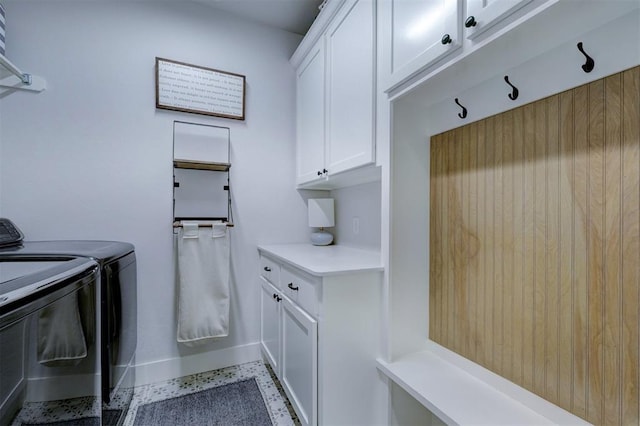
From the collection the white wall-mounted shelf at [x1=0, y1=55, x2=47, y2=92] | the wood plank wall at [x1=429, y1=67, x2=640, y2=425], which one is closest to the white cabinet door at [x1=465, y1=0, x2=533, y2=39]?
the wood plank wall at [x1=429, y1=67, x2=640, y2=425]

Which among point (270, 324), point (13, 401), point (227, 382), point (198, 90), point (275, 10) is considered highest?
point (275, 10)

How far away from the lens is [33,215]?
1687 mm

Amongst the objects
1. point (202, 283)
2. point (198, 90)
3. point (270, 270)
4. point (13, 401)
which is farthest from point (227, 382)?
point (198, 90)

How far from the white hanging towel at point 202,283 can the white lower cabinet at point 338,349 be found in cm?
71

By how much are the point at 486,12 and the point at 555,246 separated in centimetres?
78

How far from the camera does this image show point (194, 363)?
2.03 meters

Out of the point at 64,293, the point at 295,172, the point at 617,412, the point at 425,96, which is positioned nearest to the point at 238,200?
the point at 295,172

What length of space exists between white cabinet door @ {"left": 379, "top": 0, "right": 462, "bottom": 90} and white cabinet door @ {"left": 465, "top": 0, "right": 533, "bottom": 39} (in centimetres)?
5

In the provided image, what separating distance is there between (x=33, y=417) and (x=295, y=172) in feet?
6.24

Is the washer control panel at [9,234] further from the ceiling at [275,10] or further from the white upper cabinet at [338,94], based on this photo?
the ceiling at [275,10]

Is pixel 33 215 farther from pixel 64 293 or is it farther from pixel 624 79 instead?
pixel 624 79

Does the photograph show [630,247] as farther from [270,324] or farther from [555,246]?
[270,324]

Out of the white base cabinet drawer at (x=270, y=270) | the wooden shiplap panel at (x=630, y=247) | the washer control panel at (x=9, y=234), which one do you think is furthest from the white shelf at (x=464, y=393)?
the washer control panel at (x=9, y=234)

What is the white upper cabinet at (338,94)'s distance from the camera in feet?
4.66
